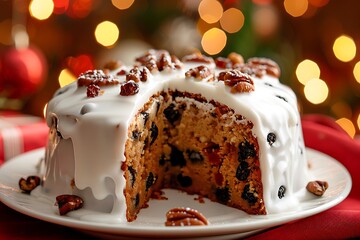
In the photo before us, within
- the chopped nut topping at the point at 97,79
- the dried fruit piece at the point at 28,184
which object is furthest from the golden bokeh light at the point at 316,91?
the dried fruit piece at the point at 28,184

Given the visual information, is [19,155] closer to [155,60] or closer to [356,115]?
[155,60]

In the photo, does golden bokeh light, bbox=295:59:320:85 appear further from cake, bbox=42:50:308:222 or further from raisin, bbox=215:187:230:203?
raisin, bbox=215:187:230:203

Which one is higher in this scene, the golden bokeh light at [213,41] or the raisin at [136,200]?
the golden bokeh light at [213,41]

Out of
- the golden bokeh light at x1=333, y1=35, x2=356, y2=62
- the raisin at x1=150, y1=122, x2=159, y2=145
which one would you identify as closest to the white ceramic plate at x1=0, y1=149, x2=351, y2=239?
the raisin at x1=150, y1=122, x2=159, y2=145

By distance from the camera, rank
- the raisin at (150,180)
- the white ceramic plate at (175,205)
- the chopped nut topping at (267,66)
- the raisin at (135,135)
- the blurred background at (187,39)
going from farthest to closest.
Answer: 1. the blurred background at (187,39)
2. the chopped nut topping at (267,66)
3. the raisin at (150,180)
4. the raisin at (135,135)
5. the white ceramic plate at (175,205)

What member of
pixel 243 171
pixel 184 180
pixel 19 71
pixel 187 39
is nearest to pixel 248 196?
pixel 243 171

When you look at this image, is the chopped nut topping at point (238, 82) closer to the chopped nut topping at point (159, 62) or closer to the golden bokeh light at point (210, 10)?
the chopped nut topping at point (159, 62)
